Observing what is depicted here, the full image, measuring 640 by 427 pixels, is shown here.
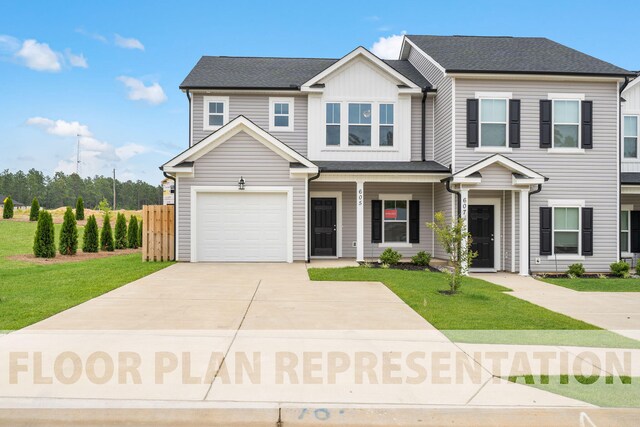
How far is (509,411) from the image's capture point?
384cm

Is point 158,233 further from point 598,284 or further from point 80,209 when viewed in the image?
point 80,209

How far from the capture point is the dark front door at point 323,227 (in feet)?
55.3

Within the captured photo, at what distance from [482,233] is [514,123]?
3.86 metres

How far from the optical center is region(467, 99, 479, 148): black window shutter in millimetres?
14734

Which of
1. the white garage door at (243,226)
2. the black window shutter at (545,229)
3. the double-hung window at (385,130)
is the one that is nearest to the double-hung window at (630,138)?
the black window shutter at (545,229)

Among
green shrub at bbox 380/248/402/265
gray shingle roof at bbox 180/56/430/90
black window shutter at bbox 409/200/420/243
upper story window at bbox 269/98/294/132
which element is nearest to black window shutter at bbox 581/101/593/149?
gray shingle roof at bbox 180/56/430/90

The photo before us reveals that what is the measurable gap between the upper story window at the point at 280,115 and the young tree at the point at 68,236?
911 centimetres

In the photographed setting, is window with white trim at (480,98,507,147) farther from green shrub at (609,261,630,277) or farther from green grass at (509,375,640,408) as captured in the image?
green grass at (509,375,640,408)

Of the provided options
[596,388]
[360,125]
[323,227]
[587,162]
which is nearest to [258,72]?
[360,125]

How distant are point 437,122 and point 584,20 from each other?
30.3 feet

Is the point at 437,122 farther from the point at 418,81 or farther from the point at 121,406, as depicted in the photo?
the point at 121,406

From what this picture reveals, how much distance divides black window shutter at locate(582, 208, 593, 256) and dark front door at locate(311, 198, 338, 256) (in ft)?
27.9

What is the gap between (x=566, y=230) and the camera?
49.0ft

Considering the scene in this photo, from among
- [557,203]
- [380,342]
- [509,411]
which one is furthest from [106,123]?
[509,411]
